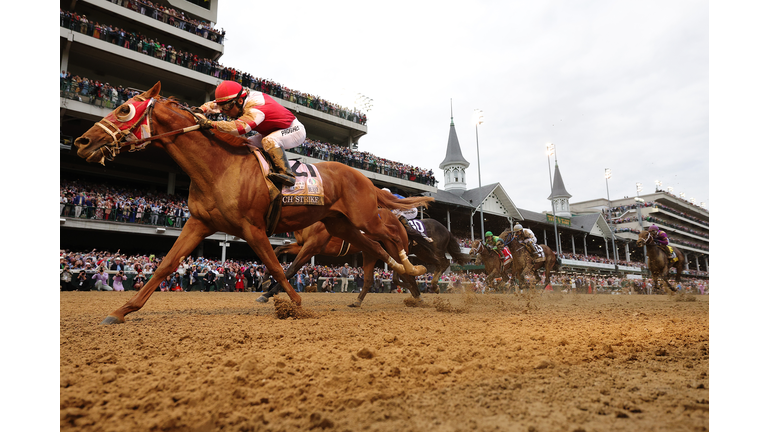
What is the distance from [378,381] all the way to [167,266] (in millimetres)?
3528

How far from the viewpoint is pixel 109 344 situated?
3.17m

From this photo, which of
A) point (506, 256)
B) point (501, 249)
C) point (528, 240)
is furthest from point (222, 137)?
point (528, 240)

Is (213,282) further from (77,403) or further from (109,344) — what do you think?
(77,403)

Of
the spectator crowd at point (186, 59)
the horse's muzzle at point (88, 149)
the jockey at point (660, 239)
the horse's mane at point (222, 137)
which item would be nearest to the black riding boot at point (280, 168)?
the horse's mane at point (222, 137)

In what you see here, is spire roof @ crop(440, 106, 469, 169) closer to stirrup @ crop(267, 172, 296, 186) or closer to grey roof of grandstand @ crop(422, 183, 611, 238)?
grey roof of grandstand @ crop(422, 183, 611, 238)

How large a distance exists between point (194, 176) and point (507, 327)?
4018 mm

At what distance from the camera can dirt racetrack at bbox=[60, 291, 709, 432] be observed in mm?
1707

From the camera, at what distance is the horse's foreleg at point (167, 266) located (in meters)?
4.48

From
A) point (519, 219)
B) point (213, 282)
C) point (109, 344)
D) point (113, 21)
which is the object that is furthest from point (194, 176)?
point (519, 219)

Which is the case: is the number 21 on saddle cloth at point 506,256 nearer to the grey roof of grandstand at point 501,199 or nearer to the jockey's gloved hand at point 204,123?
the jockey's gloved hand at point 204,123

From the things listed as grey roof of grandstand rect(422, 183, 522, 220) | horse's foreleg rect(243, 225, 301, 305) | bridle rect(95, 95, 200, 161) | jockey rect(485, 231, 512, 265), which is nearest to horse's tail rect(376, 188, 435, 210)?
horse's foreleg rect(243, 225, 301, 305)

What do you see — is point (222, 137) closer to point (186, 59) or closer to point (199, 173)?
point (199, 173)

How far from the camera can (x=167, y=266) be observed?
4707 millimetres

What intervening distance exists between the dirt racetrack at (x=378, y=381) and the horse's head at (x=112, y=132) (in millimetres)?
1909
